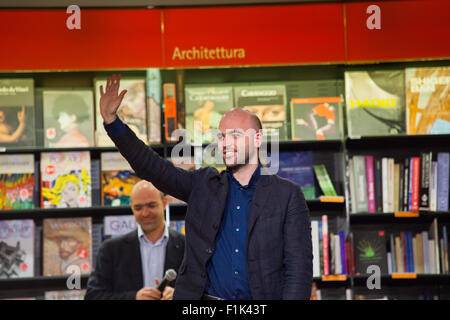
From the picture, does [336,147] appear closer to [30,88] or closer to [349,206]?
[349,206]

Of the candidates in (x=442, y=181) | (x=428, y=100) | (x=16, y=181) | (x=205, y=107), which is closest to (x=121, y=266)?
(x=16, y=181)

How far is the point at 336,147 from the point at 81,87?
2034 millimetres

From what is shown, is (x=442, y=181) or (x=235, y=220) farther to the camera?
(x=442, y=181)

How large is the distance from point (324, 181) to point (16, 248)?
2.34 m

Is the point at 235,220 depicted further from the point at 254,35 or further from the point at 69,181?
the point at 254,35

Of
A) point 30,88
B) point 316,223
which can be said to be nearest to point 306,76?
point 316,223

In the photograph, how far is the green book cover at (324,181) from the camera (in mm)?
4832

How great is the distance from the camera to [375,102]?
4.89 metres

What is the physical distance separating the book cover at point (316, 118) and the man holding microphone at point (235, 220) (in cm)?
256

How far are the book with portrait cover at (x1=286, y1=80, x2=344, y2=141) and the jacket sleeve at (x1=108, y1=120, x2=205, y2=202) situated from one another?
8.49 ft

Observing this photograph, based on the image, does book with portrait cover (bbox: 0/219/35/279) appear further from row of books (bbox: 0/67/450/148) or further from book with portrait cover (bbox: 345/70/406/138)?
book with portrait cover (bbox: 345/70/406/138)

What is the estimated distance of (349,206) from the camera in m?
4.73

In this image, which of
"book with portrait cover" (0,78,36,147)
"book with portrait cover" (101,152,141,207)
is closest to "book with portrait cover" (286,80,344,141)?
"book with portrait cover" (101,152,141,207)
